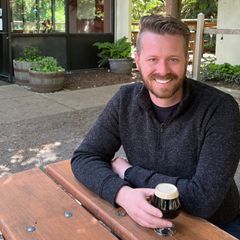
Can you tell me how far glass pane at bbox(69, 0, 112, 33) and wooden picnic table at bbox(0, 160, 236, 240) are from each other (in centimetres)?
813

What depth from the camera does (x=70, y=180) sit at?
1.85m

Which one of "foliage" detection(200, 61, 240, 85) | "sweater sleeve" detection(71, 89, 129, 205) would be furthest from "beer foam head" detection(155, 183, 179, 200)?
"foliage" detection(200, 61, 240, 85)

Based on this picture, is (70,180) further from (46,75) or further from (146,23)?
(46,75)

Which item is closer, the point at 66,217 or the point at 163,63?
the point at 66,217

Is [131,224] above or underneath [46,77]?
above

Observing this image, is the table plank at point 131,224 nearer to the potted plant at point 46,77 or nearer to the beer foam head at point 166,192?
the beer foam head at point 166,192

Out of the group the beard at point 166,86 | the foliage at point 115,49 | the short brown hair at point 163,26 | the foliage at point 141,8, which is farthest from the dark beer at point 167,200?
the foliage at point 141,8

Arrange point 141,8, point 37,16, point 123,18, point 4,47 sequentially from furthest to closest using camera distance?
point 141,8 → point 123,18 → point 37,16 → point 4,47

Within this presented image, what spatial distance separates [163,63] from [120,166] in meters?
0.51

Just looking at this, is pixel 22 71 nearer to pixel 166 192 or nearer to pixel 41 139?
pixel 41 139

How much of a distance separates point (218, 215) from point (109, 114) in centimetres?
66

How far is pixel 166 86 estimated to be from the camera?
1645 millimetres

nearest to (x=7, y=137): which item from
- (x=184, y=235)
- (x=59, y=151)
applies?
(x=59, y=151)

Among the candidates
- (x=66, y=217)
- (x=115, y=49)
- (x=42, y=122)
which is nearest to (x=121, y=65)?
(x=115, y=49)
